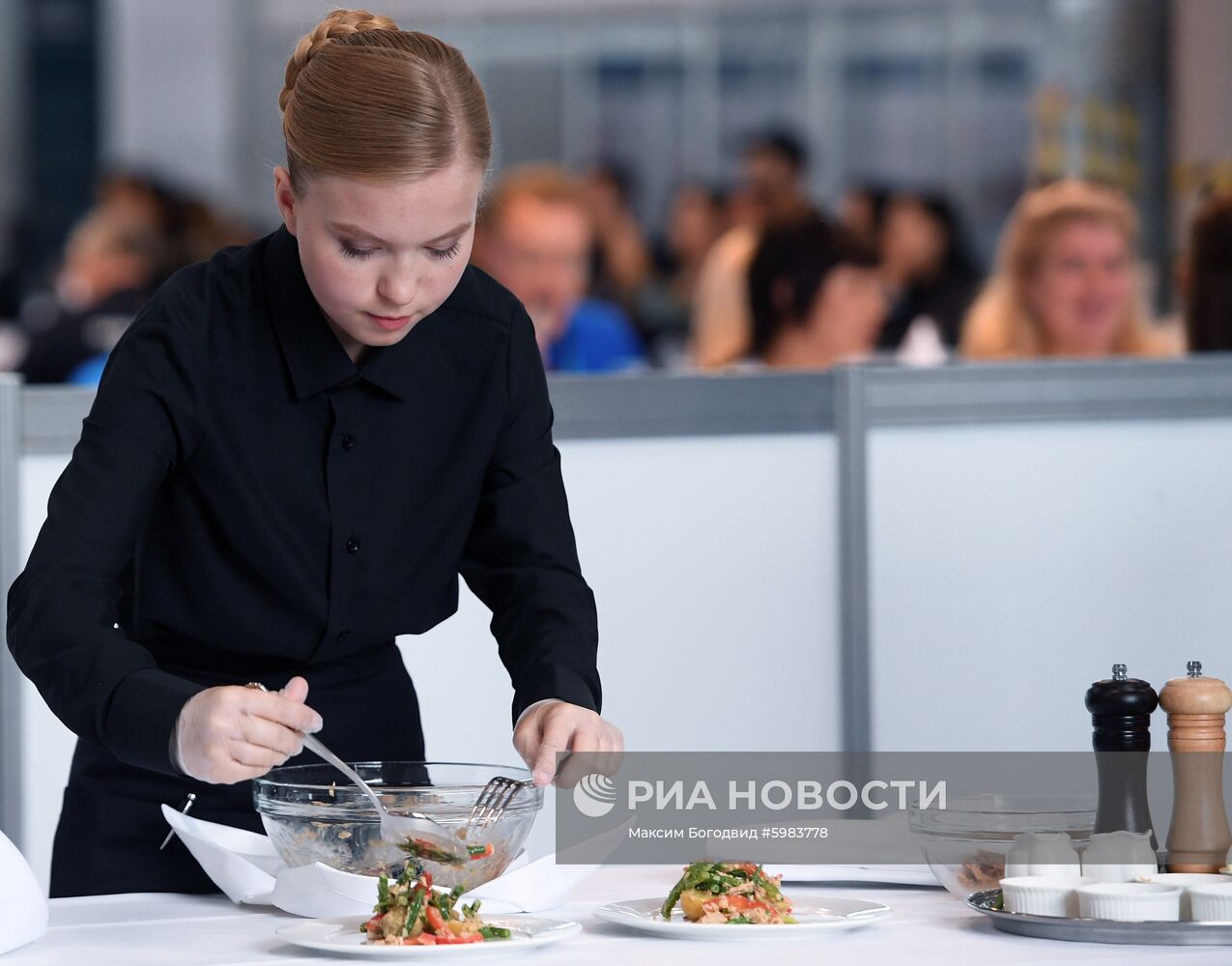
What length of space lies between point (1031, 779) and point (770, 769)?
0.71 meters

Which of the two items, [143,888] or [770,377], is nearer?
[143,888]

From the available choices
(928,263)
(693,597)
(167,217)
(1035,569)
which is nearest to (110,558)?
(693,597)

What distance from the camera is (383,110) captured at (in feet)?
4.39

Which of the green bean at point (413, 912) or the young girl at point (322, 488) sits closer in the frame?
the green bean at point (413, 912)

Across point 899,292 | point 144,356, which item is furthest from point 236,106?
point 144,356

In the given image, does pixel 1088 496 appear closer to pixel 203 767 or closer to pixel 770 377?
pixel 770 377

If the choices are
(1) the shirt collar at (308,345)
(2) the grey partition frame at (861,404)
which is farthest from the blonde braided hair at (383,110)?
(2) the grey partition frame at (861,404)

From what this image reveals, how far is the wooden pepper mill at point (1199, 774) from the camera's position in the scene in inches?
47.1

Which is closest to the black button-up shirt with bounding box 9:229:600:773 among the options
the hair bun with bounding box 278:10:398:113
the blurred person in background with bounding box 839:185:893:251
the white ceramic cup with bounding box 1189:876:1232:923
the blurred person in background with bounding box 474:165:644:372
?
the hair bun with bounding box 278:10:398:113

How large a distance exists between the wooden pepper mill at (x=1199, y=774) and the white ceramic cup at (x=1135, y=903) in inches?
3.5

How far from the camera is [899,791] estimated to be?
5.22 feet

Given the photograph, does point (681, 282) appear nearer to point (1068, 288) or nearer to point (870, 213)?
point (870, 213)

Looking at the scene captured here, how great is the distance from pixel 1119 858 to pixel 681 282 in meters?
7.20

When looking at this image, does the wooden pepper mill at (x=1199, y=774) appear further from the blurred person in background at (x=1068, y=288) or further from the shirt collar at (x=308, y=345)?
the blurred person in background at (x=1068, y=288)
